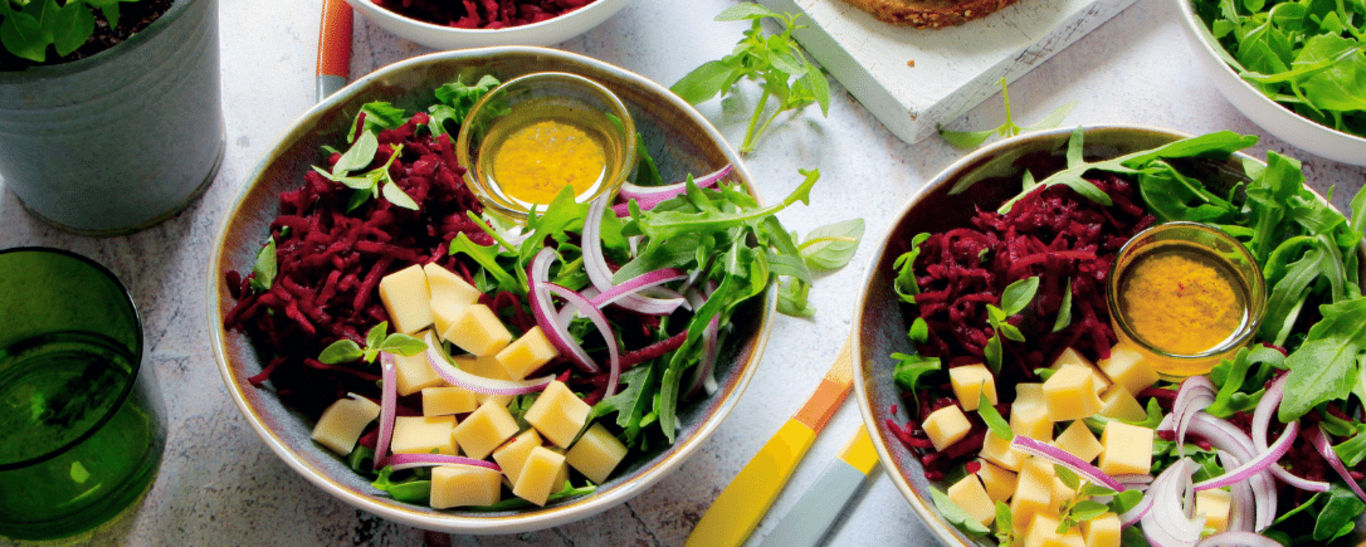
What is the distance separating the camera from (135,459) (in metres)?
1.63

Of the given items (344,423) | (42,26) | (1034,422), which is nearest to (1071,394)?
(1034,422)

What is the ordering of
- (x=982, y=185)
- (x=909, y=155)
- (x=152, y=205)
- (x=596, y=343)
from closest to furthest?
1. (x=596, y=343)
2. (x=982, y=185)
3. (x=152, y=205)
4. (x=909, y=155)

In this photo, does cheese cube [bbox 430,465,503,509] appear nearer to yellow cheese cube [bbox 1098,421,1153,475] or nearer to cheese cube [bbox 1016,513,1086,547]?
cheese cube [bbox 1016,513,1086,547]

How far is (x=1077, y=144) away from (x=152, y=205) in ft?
5.81

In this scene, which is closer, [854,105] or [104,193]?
[104,193]

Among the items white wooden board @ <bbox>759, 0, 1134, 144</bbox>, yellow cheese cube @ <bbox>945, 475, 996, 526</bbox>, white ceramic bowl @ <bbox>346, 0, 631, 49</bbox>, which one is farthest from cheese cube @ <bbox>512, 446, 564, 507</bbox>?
white wooden board @ <bbox>759, 0, 1134, 144</bbox>

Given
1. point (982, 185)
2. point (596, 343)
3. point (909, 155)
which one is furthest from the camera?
point (909, 155)

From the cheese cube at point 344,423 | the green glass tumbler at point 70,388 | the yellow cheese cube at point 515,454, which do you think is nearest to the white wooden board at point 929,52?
the yellow cheese cube at point 515,454

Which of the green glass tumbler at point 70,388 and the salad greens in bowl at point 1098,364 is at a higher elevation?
the salad greens in bowl at point 1098,364

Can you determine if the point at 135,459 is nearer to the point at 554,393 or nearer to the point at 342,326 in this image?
the point at 342,326

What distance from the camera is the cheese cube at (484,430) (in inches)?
57.6

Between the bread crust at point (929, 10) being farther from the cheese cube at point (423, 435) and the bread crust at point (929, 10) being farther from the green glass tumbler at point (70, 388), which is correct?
the green glass tumbler at point (70, 388)

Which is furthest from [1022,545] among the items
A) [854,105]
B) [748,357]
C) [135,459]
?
[135,459]

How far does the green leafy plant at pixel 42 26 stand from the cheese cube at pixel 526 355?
762 millimetres
